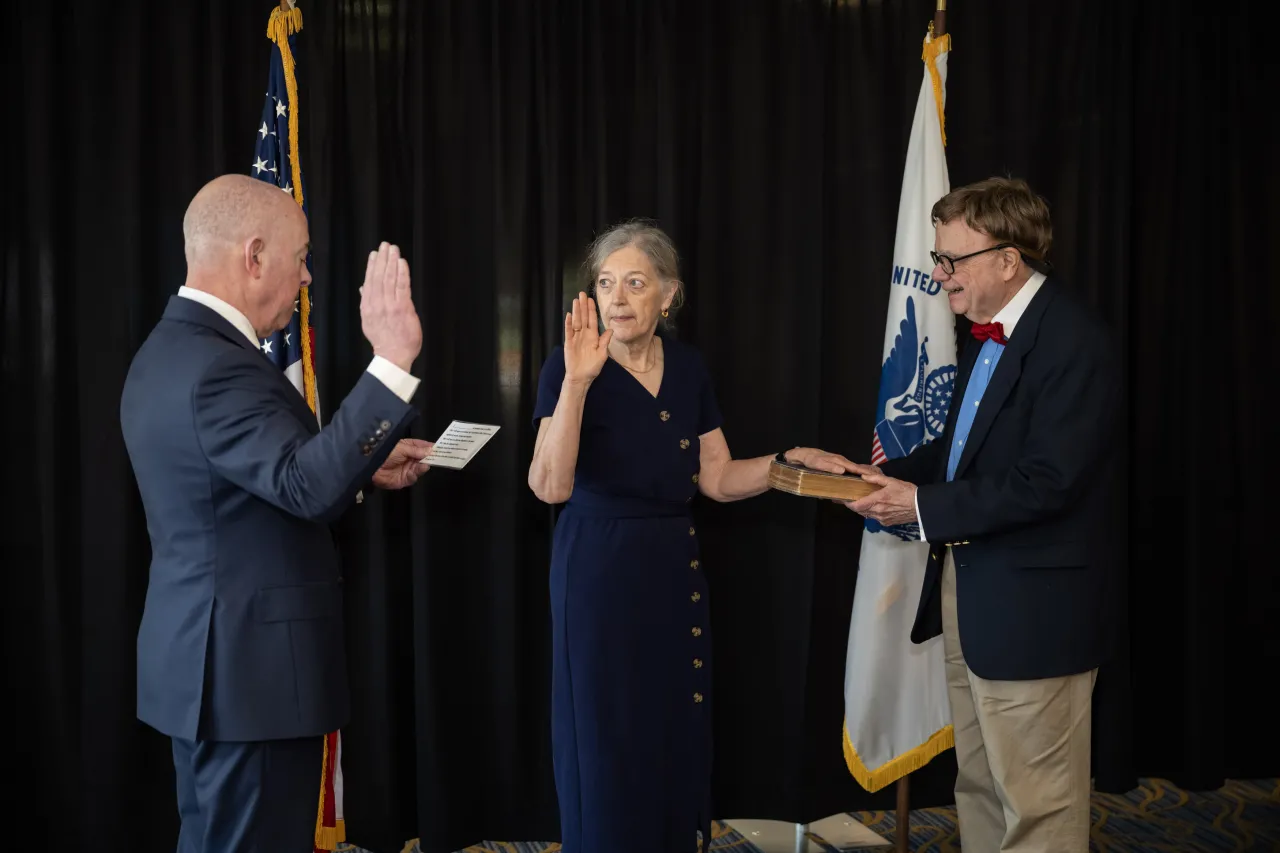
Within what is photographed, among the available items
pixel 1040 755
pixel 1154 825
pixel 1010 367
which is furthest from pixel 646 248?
pixel 1154 825

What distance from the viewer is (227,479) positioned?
184 centimetres

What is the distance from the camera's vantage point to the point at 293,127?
128 inches

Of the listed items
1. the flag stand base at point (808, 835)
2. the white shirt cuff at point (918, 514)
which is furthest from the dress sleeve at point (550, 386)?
the flag stand base at point (808, 835)

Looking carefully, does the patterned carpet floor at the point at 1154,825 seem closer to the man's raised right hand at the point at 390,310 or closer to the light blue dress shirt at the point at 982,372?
the light blue dress shirt at the point at 982,372

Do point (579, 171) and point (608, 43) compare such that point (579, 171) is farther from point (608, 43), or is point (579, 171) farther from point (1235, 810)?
point (1235, 810)

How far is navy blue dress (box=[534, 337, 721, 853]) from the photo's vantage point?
2.70 m

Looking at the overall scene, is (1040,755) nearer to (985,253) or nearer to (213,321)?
(985,253)

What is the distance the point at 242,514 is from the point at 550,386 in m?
1.03

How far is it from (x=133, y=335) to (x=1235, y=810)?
14.5 ft

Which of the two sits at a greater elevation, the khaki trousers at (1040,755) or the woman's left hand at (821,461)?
the woman's left hand at (821,461)

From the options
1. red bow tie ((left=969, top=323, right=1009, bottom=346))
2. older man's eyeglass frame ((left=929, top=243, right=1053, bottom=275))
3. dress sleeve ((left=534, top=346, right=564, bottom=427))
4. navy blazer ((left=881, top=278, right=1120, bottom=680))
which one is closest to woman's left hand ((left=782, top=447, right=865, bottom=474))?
navy blazer ((left=881, top=278, right=1120, bottom=680))

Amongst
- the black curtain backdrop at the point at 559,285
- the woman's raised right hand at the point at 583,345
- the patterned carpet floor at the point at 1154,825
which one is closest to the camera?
the woman's raised right hand at the point at 583,345

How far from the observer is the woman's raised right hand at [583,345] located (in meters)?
2.46

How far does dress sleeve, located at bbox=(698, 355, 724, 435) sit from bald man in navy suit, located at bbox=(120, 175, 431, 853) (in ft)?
4.34
